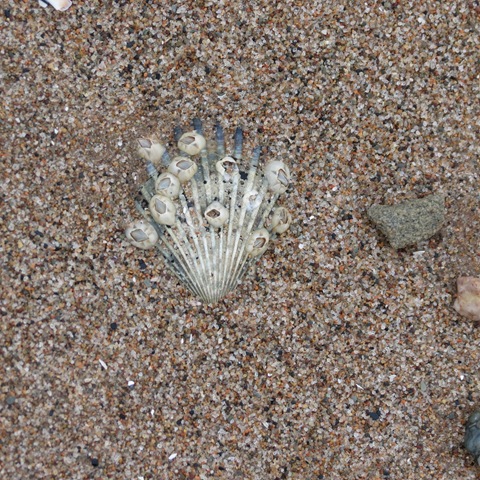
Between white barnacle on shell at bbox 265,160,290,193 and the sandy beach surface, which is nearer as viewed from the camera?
the sandy beach surface

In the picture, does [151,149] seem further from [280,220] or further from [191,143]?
[280,220]

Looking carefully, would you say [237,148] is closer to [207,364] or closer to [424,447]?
[207,364]

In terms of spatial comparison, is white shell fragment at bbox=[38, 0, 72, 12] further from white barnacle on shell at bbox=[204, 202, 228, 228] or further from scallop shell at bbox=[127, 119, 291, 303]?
white barnacle on shell at bbox=[204, 202, 228, 228]

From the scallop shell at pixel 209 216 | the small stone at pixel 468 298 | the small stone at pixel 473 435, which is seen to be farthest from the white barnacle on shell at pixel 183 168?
the small stone at pixel 473 435

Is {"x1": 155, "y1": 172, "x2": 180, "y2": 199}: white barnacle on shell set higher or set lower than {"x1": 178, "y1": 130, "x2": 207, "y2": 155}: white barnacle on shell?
lower

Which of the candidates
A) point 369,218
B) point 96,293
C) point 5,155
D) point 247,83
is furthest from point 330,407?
point 5,155

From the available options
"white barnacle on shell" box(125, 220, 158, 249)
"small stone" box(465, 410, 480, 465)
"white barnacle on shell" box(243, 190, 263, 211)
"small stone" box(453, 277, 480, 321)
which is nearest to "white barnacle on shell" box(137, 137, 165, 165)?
"white barnacle on shell" box(125, 220, 158, 249)

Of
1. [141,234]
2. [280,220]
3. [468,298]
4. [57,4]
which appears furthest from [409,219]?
[57,4]

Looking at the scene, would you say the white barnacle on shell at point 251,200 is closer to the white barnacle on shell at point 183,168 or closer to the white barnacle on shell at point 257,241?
the white barnacle on shell at point 257,241
